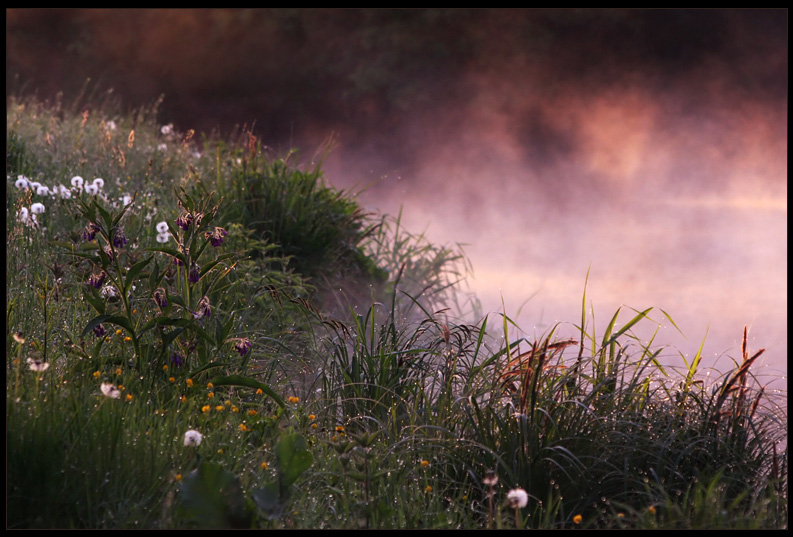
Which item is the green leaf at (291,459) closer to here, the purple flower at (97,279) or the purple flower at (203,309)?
the purple flower at (203,309)

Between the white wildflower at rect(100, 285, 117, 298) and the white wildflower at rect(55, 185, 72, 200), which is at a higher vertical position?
the white wildflower at rect(55, 185, 72, 200)

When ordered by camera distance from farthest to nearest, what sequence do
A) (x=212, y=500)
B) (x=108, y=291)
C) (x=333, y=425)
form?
(x=333, y=425) → (x=108, y=291) → (x=212, y=500)

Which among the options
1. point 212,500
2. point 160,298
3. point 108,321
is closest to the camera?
point 212,500

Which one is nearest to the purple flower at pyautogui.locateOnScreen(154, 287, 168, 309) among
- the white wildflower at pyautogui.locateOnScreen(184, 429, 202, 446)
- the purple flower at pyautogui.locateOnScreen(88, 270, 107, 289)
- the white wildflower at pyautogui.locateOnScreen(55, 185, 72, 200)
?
the purple flower at pyautogui.locateOnScreen(88, 270, 107, 289)

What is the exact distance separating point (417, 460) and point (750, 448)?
4.14ft

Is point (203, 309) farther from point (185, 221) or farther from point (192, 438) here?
point (192, 438)

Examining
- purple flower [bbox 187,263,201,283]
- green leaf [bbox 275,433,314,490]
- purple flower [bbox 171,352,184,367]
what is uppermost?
purple flower [bbox 187,263,201,283]

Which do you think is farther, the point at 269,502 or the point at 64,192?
the point at 64,192

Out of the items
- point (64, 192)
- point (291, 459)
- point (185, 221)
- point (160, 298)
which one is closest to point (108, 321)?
point (160, 298)

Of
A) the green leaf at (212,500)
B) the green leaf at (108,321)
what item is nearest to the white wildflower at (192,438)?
the green leaf at (212,500)

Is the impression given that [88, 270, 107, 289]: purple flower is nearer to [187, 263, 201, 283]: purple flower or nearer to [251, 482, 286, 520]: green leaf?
[187, 263, 201, 283]: purple flower

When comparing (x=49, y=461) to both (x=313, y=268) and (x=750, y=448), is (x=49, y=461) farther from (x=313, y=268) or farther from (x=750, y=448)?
(x=313, y=268)

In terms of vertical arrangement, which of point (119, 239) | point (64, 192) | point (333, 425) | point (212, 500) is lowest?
point (212, 500)
